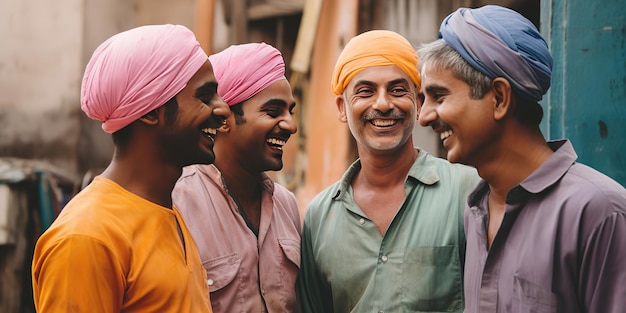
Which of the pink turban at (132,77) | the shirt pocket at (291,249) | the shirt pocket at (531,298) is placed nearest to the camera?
the shirt pocket at (531,298)

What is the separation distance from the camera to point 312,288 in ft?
11.2

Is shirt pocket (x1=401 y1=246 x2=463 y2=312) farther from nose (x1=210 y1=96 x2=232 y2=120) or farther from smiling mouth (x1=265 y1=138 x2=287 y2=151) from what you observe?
nose (x1=210 y1=96 x2=232 y2=120)

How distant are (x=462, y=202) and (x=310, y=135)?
4955mm

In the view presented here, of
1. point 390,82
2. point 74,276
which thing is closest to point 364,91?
point 390,82

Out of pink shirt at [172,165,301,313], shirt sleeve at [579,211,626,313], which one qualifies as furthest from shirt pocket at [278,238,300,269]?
shirt sleeve at [579,211,626,313]

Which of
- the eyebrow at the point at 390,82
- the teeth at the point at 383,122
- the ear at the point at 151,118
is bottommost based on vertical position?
the ear at the point at 151,118

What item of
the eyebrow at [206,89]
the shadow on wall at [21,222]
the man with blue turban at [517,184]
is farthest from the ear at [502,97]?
the shadow on wall at [21,222]

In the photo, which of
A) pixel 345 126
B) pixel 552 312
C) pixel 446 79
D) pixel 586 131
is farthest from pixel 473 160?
pixel 345 126

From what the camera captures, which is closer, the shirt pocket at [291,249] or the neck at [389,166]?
the shirt pocket at [291,249]

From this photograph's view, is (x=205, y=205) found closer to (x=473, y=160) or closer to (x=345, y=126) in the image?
(x=473, y=160)

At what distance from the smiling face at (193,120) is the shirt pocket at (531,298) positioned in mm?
1076

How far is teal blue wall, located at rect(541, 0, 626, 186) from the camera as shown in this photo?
3.20 metres

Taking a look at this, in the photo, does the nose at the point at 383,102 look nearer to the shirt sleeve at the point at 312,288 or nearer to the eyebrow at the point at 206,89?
the shirt sleeve at the point at 312,288

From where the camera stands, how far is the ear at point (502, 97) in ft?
8.20
